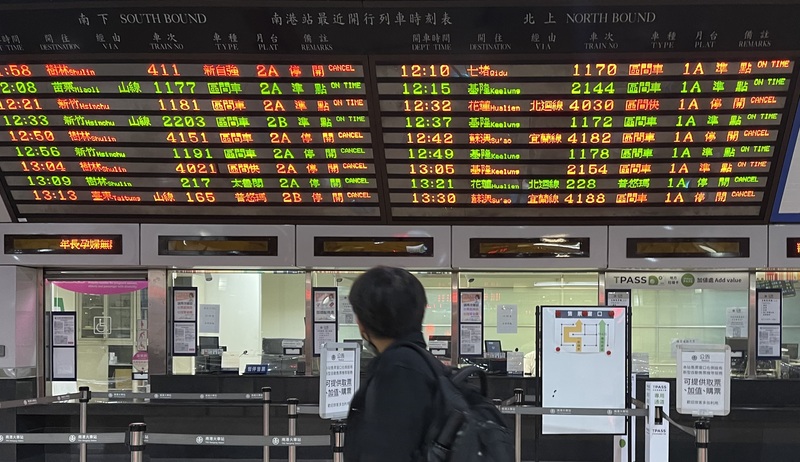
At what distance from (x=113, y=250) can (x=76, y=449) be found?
2.40 metres

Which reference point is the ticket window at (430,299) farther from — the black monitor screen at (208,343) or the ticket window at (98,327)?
the ticket window at (98,327)

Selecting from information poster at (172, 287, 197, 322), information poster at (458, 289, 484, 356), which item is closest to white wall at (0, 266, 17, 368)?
information poster at (172, 287, 197, 322)

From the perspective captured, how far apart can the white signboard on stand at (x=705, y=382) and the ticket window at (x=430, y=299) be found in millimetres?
3218

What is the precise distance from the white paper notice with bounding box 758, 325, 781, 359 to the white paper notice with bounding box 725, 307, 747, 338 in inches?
6.0

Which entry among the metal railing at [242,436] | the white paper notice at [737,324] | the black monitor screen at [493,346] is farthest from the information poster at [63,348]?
the white paper notice at [737,324]

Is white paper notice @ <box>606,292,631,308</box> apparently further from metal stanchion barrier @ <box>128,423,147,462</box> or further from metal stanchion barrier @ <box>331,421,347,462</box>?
metal stanchion barrier @ <box>128,423,147,462</box>

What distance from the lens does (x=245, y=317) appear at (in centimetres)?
892

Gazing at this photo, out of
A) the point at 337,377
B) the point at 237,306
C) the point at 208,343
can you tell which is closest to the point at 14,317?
the point at 208,343

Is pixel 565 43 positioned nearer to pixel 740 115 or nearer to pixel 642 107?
pixel 642 107

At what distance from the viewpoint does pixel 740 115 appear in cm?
729

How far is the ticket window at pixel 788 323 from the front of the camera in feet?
28.0

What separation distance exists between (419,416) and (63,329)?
25.5 feet

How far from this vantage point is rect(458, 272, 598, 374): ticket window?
8.81 metres

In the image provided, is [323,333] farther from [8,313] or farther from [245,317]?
[8,313]
